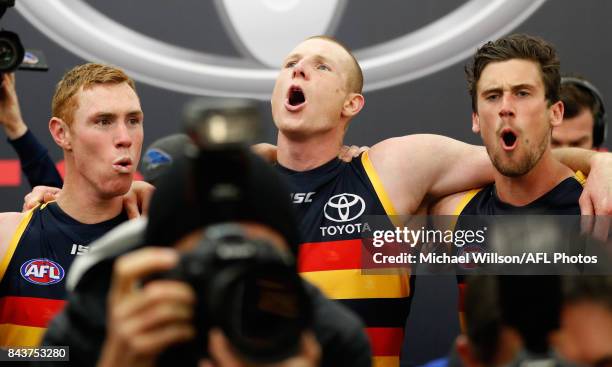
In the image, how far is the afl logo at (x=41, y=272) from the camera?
238cm

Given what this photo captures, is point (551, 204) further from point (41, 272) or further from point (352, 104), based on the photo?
point (41, 272)

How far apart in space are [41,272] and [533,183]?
4.27ft

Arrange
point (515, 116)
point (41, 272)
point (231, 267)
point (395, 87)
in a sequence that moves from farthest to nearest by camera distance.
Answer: point (395, 87)
point (41, 272)
point (515, 116)
point (231, 267)

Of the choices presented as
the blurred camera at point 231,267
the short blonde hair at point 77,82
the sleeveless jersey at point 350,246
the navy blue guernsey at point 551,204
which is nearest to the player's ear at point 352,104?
the sleeveless jersey at point 350,246

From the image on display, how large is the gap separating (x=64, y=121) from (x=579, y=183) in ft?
4.58

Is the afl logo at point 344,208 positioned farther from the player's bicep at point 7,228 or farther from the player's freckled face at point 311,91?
the player's bicep at point 7,228

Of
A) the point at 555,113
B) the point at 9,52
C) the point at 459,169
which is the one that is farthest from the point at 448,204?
the point at 9,52

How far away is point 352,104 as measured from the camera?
2.65 m

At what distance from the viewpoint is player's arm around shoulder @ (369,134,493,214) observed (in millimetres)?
2387

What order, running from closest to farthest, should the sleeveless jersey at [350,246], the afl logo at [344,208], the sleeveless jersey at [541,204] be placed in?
the sleeveless jersey at [541,204] → the sleeveless jersey at [350,246] → the afl logo at [344,208]

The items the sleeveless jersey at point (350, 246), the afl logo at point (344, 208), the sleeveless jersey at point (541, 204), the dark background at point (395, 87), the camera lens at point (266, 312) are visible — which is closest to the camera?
the camera lens at point (266, 312)

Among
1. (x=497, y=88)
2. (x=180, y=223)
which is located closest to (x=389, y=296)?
(x=497, y=88)

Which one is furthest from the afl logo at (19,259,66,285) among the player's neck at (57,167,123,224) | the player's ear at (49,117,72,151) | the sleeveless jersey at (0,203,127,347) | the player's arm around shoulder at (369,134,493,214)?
the player's arm around shoulder at (369,134,493,214)

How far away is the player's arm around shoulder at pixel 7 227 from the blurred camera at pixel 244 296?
166 centimetres
